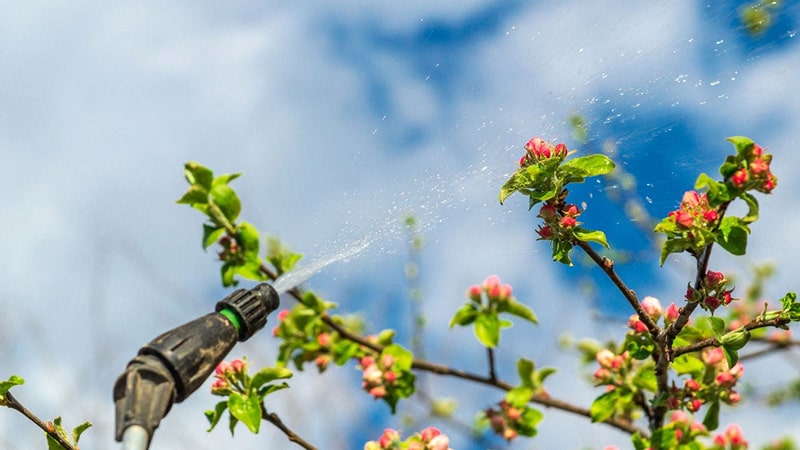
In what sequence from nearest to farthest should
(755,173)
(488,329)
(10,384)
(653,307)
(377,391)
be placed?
(755,173), (10,384), (653,307), (488,329), (377,391)

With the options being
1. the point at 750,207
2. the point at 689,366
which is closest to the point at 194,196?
the point at 750,207

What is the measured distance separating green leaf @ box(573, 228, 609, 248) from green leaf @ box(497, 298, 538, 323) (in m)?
1.03

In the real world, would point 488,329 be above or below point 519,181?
above

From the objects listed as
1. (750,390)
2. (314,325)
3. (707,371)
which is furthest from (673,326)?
(750,390)

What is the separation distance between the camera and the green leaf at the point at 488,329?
2777 mm

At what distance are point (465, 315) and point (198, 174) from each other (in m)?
1.14

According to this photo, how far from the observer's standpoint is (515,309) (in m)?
2.83

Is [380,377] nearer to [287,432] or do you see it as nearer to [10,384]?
[287,432]

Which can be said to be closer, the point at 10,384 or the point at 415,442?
the point at 10,384

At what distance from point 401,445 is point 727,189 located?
1.48 metres

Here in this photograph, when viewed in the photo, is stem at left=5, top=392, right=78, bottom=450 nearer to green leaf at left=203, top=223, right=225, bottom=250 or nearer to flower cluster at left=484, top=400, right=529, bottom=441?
green leaf at left=203, top=223, right=225, bottom=250

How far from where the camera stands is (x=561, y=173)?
70.8 inches

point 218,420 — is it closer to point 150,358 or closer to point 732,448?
point 150,358

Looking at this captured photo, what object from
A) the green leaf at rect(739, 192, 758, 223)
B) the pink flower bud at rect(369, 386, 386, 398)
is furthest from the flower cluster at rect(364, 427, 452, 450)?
the green leaf at rect(739, 192, 758, 223)
